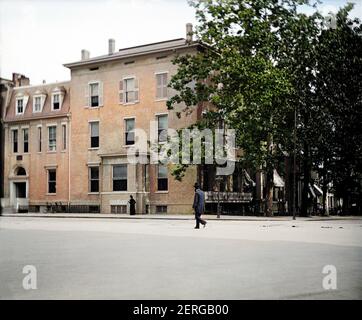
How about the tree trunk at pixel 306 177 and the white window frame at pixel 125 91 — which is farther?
the white window frame at pixel 125 91

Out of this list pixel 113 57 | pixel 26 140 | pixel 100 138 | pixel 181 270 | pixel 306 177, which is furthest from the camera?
pixel 26 140

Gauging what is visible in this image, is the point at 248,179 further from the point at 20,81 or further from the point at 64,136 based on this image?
the point at 20,81

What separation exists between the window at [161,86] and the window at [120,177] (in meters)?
5.47

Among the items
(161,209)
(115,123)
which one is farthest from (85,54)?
(161,209)

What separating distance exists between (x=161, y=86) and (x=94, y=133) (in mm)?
6775

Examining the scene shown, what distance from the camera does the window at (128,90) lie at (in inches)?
1532

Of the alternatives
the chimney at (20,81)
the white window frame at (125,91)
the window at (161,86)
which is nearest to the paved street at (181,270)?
the window at (161,86)

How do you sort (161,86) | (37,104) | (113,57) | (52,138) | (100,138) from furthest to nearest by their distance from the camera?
1. (37,104)
2. (52,138)
3. (100,138)
4. (113,57)
5. (161,86)

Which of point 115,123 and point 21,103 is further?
point 21,103

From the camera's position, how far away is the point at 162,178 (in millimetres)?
37094

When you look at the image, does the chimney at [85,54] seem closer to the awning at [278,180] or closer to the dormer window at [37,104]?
the dormer window at [37,104]

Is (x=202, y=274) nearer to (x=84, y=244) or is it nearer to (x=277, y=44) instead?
(x=84, y=244)

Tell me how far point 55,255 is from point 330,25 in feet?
86.8

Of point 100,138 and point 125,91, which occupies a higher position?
point 125,91
